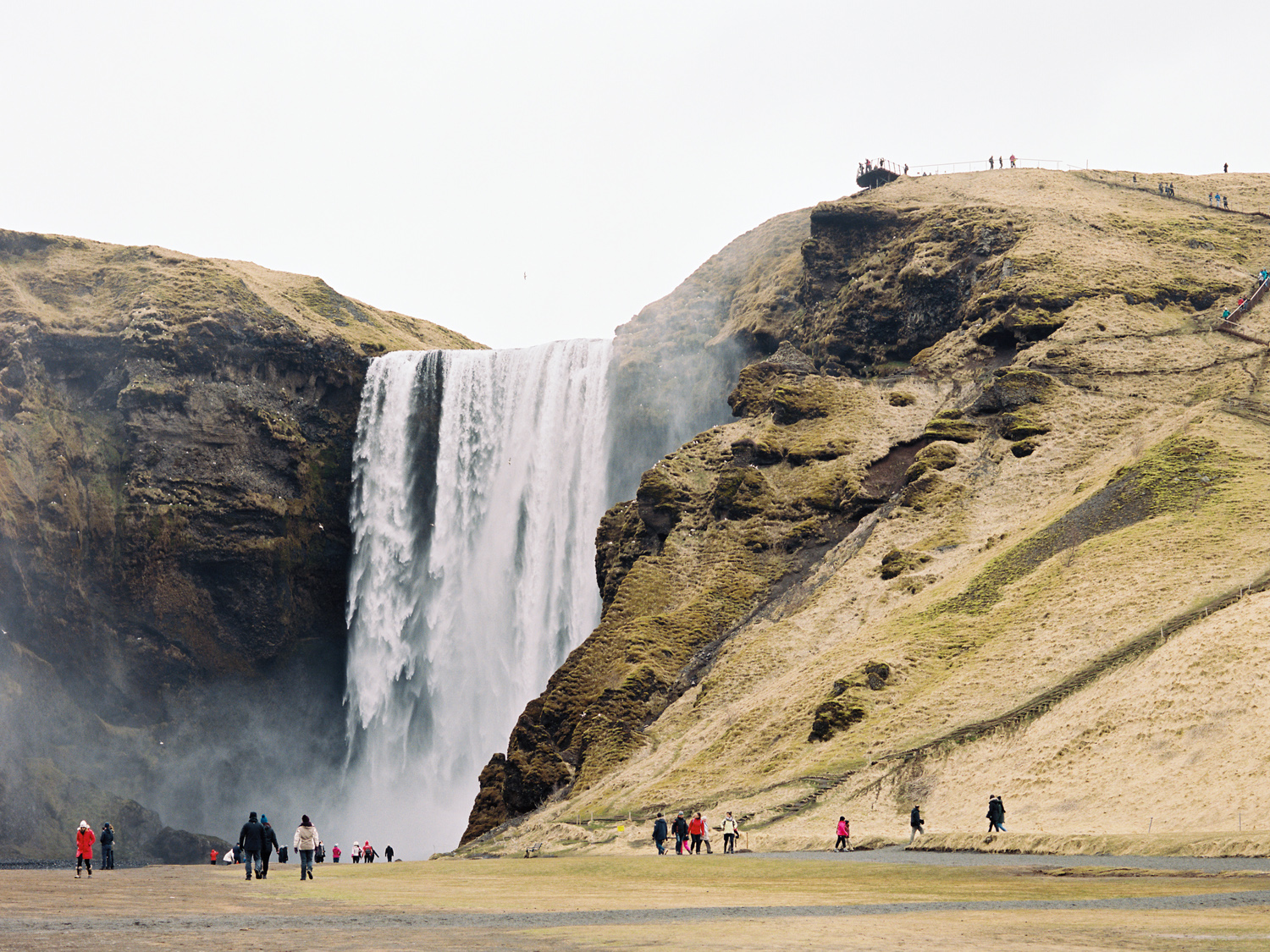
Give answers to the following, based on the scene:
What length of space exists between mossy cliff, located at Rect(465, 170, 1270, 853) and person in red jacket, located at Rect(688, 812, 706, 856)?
2.79 meters

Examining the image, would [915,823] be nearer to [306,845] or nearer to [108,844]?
[306,845]

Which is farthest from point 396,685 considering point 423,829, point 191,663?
point 191,663

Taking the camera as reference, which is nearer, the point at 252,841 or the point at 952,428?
the point at 252,841

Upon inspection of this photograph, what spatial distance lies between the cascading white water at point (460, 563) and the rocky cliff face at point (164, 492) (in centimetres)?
506

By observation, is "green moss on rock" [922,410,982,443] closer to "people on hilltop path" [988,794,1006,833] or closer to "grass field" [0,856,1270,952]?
"people on hilltop path" [988,794,1006,833]

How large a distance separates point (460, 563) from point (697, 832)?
158 feet

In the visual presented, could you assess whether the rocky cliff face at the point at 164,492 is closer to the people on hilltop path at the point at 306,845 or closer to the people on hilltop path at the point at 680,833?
the people on hilltop path at the point at 680,833

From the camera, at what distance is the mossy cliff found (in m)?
37.7

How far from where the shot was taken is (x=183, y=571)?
86250mm

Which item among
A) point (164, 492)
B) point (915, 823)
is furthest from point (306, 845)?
point (164, 492)

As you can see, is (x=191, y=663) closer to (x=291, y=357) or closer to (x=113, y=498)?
(x=113, y=498)

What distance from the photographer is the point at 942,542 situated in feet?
195

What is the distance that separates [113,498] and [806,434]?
49810 mm

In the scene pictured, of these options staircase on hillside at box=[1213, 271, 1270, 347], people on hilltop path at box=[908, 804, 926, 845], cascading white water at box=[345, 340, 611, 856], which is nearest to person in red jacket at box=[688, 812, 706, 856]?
people on hilltop path at box=[908, 804, 926, 845]
